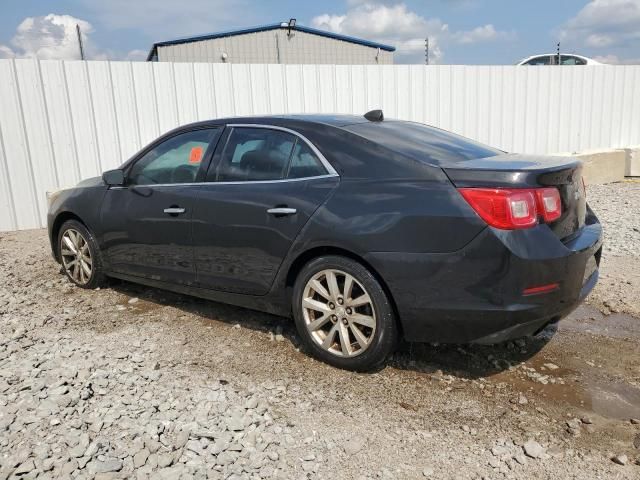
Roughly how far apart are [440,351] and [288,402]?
120 cm

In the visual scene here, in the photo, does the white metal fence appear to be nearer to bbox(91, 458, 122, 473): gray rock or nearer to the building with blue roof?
bbox(91, 458, 122, 473): gray rock

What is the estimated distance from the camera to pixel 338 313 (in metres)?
3.44

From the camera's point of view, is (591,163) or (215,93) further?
(591,163)

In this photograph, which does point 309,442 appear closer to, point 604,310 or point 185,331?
point 185,331

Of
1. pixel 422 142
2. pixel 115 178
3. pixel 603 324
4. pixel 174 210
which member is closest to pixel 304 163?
pixel 422 142

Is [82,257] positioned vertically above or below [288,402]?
above

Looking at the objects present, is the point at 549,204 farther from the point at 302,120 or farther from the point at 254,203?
the point at 254,203

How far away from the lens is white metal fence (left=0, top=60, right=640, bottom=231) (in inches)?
310

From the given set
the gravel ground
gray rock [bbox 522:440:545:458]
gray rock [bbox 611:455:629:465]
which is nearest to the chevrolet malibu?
the gravel ground

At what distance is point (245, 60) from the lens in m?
21.5

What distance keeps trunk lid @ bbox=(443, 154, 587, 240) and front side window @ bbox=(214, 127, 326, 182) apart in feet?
3.02

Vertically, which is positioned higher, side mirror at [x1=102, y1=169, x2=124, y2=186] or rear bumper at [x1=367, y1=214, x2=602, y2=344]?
side mirror at [x1=102, y1=169, x2=124, y2=186]

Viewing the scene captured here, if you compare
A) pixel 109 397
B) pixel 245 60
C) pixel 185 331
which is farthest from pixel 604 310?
pixel 245 60

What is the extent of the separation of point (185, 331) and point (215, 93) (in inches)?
220
